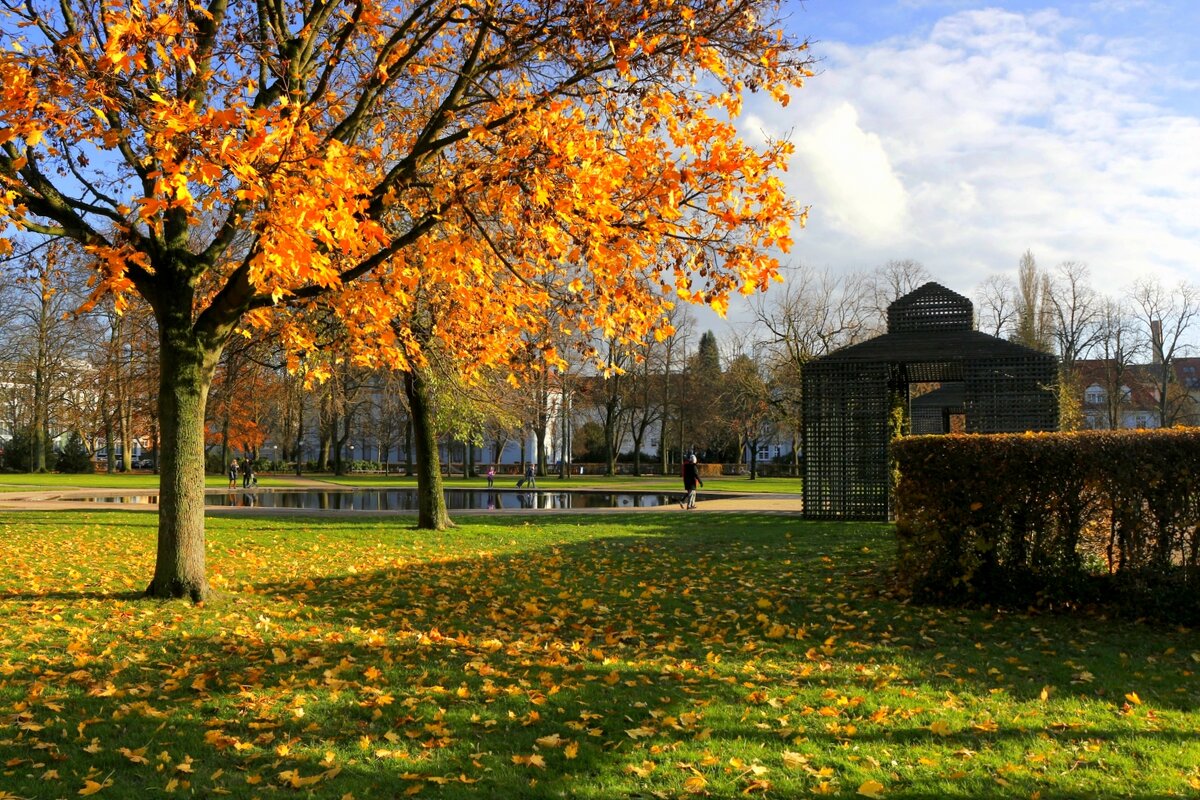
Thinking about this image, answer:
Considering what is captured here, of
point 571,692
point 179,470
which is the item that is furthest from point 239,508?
point 571,692

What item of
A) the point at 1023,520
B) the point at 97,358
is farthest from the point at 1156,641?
the point at 97,358

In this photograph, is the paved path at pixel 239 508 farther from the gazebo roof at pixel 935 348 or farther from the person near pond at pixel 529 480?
the person near pond at pixel 529 480

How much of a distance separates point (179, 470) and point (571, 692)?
5170 millimetres

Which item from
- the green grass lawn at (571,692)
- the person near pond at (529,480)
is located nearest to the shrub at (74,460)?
the person near pond at (529,480)

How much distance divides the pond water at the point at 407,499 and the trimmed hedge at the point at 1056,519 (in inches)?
714

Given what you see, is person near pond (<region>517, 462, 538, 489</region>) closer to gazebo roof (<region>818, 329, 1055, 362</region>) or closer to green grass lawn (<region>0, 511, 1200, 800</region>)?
gazebo roof (<region>818, 329, 1055, 362</region>)

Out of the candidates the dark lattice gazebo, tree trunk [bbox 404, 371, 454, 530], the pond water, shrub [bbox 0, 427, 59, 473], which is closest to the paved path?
the pond water

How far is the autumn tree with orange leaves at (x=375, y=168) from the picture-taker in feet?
20.2

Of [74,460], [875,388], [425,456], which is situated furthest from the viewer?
[74,460]

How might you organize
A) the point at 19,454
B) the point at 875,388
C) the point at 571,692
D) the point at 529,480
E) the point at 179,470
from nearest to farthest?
the point at 571,692, the point at 179,470, the point at 875,388, the point at 529,480, the point at 19,454

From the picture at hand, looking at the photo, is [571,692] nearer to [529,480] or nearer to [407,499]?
[407,499]

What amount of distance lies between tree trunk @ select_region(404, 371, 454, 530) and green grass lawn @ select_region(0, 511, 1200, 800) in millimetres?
6431

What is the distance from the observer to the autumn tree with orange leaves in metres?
6.15

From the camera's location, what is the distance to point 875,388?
18.9 metres
